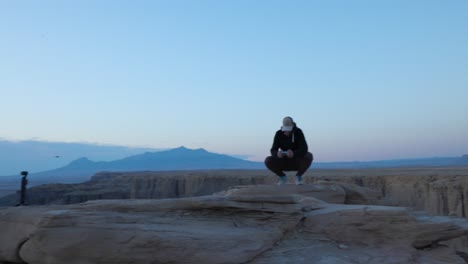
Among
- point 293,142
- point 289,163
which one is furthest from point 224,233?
point 289,163

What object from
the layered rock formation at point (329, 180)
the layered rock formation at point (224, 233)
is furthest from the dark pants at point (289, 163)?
the layered rock formation at point (329, 180)

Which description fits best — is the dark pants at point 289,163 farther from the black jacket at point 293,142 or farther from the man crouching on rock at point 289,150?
the black jacket at point 293,142

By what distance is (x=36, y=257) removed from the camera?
6.63m

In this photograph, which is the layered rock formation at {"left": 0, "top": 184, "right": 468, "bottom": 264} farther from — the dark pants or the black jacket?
the dark pants

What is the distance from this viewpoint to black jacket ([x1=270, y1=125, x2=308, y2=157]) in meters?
10.2

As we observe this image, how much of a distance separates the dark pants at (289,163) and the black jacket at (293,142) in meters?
0.16

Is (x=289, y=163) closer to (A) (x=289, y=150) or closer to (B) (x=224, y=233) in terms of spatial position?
(A) (x=289, y=150)

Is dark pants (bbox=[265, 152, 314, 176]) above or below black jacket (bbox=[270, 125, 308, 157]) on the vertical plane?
below

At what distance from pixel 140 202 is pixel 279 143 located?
12.7 ft

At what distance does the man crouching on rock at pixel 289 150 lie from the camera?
33.3 ft

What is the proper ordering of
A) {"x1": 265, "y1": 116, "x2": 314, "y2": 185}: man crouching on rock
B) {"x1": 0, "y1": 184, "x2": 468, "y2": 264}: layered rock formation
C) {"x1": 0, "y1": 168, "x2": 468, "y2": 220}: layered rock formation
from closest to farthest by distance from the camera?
{"x1": 0, "y1": 184, "x2": 468, "y2": 264}: layered rock formation
{"x1": 265, "y1": 116, "x2": 314, "y2": 185}: man crouching on rock
{"x1": 0, "y1": 168, "x2": 468, "y2": 220}: layered rock formation

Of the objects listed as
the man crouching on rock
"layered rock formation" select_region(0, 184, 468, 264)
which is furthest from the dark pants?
"layered rock formation" select_region(0, 184, 468, 264)

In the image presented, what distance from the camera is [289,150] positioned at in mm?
10109

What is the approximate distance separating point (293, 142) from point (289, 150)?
0.23 meters
